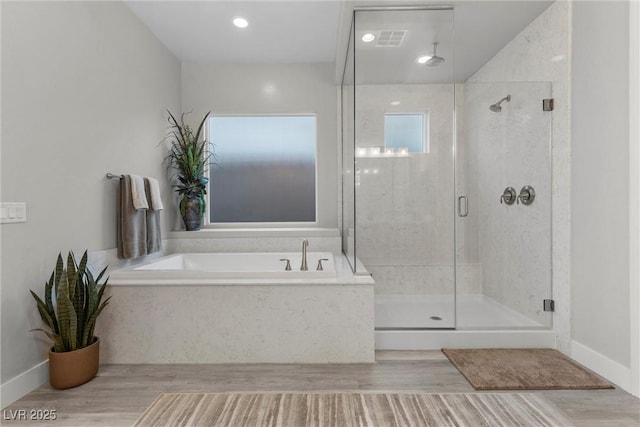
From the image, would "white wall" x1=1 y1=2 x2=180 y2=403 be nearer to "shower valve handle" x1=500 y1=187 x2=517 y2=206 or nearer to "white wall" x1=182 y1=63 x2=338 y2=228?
"white wall" x1=182 y1=63 x2=338 y2=228

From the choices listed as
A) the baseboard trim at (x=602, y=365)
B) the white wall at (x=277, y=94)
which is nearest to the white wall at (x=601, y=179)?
the baseboard trim at (x=602, y=365)

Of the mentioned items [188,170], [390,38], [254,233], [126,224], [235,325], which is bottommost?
[235,325]

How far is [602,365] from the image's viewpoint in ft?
6.59

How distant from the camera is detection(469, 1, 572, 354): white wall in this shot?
2.34m

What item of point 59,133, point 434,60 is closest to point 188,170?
point 59,133

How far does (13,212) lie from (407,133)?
2.55 metres

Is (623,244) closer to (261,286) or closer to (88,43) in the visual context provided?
(261,286)

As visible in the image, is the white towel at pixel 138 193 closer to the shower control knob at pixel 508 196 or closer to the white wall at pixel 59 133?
the white wall at pixel 59 133

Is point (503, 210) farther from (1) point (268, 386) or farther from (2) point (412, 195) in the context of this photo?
(1) point (268, 386)

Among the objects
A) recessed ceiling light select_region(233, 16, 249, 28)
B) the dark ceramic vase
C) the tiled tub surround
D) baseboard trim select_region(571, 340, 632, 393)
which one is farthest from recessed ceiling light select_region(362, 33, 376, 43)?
baseboard trim select_region(571, 340, 632, 393)

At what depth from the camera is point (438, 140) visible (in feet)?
9.34

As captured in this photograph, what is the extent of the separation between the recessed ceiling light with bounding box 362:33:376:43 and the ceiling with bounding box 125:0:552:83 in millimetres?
41

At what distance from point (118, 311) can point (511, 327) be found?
2.61 metres

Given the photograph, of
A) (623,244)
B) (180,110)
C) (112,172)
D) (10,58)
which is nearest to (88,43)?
(10,58)
